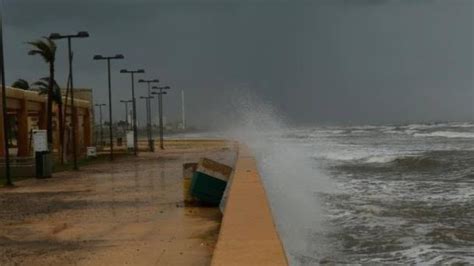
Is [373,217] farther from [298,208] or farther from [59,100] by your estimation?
[59,100]

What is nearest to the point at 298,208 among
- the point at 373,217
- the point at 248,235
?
the point at 373,217

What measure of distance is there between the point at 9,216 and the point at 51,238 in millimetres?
3272

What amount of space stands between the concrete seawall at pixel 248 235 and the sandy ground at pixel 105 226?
0.56 m

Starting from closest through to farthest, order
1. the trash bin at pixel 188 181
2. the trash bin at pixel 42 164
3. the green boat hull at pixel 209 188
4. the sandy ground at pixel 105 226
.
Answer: the sandy ground at pixel 105 226
the green boat hull at pixel 209 188
the trash bin at pixel 188 181
the trash bin at pixel 42 164

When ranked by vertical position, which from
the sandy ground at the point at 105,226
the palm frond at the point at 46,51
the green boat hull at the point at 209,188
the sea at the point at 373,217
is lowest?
the sea at the point at 373,217

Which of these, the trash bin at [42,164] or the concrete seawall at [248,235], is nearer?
the concrete seawall at [248,235]

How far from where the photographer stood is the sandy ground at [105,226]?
8.63 meters

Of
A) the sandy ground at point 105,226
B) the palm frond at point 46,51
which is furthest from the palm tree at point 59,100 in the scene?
the sandy ground at point 105,226

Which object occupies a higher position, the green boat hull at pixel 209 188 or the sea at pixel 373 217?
the green boat hull at pixel 209 188

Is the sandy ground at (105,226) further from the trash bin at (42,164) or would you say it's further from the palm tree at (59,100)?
the palm tree at (59,100)

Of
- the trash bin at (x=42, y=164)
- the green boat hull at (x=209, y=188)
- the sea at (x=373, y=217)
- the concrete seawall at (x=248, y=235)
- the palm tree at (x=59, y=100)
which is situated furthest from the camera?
the palm tree at (x=59, y=100)

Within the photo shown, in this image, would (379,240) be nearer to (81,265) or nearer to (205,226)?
(205,226)

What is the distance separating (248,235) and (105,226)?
4643 mm

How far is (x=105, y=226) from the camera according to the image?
11258mm
